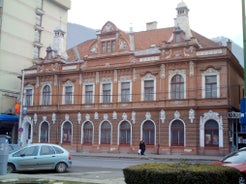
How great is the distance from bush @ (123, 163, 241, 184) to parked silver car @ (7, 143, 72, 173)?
1003 centimetres

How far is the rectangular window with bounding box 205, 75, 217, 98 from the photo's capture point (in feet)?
120

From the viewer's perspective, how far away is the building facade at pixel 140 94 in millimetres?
36281

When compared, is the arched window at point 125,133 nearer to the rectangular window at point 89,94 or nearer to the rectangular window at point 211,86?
the rectangular window at point 89,94

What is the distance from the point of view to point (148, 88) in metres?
40.2

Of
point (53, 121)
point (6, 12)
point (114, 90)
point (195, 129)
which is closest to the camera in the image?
point (195, 129)

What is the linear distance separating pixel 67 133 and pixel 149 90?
12.1 metres

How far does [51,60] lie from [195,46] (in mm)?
19861

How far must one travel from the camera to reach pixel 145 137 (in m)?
39.3

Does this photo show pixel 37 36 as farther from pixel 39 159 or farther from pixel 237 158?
pixel 237 158

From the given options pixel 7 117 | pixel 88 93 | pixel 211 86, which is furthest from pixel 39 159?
pixel 7 117

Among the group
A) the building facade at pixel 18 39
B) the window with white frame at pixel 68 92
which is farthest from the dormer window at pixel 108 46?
the building facade at pixel 18 39

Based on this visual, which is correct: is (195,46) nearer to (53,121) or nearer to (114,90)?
(114,90)

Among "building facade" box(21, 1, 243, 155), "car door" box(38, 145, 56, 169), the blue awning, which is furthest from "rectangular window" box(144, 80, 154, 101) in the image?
"car door" box(38, 145, 56, 169)

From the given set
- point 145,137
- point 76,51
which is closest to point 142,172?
point 145,137
